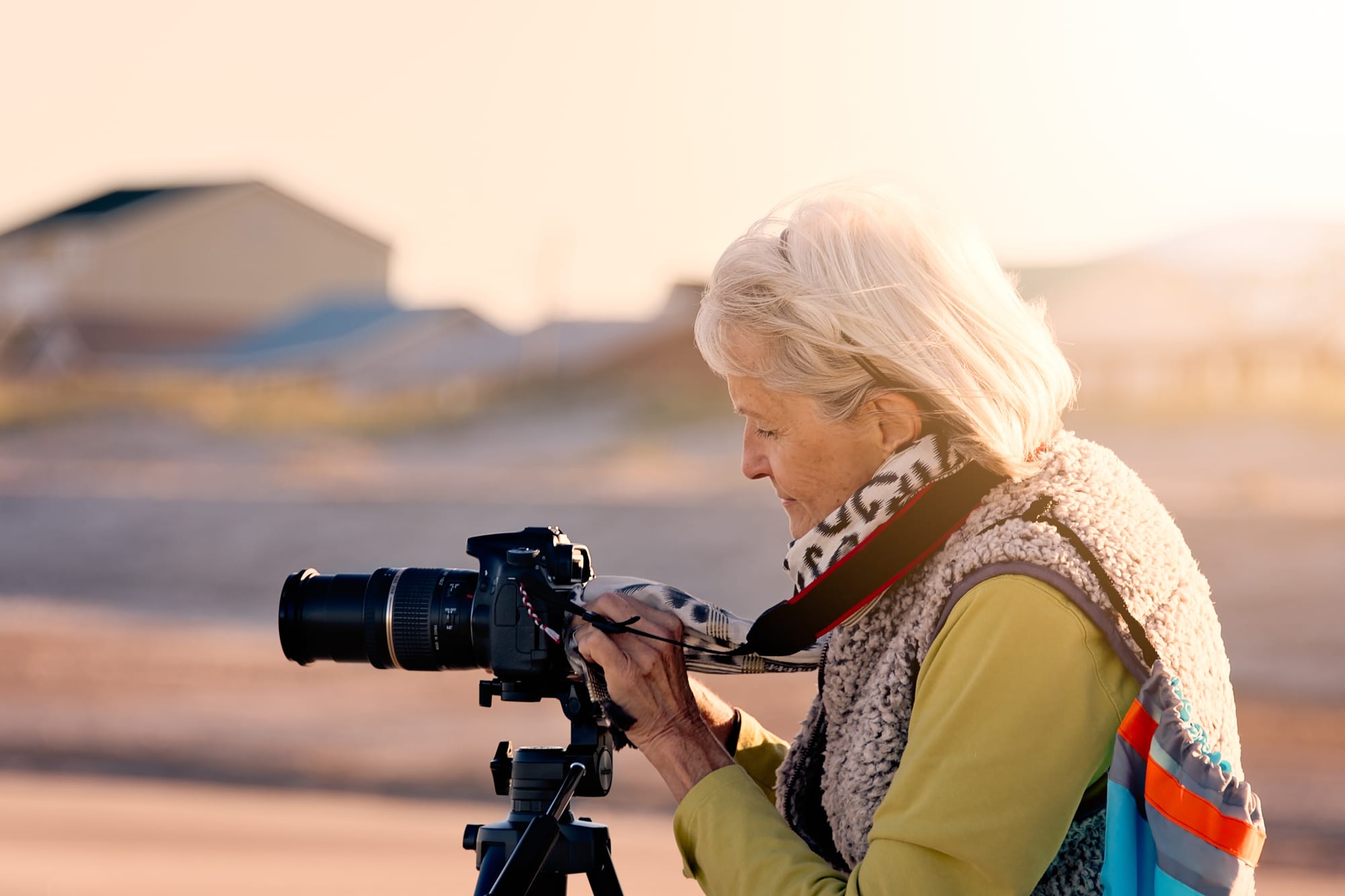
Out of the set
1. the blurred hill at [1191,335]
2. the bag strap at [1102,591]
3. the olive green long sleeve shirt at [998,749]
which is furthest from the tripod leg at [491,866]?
the blurred hill at [1191,335]

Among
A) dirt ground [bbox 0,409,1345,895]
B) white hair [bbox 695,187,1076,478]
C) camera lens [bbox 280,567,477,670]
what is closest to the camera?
white hair [bbox 695,187,1076,478]

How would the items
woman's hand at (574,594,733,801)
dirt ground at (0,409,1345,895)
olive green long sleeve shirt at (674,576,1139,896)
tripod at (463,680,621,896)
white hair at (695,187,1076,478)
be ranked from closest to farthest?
olive green long sleeve shirt at (674,576,1139,896), white hair at (695,187,1076,478), woman's hand at (574,594,733,801), tripod at (463,680,621,896), dirt ground at (0,409,1345,895)

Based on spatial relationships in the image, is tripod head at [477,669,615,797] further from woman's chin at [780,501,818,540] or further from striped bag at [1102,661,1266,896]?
striped bag at [1102,661,1266,896]

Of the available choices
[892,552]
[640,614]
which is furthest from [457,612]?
[892,552]

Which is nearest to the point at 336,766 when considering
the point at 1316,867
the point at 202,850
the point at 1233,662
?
the point at 202,850

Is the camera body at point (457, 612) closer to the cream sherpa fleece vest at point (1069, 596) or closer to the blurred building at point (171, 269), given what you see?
the cream sherpa fleece vest at point (1069, 596)

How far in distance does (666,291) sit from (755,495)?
33.8 ft

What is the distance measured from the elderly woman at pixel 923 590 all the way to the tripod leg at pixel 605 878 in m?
0.29

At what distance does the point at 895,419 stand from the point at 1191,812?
20.0 inches

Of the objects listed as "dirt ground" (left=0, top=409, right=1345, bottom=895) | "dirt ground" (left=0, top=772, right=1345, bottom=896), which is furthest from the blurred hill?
"dirt ground" (left=0, top=772, right=1345, bottom=896)

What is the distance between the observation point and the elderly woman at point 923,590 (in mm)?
1470

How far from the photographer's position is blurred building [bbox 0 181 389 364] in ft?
97.7

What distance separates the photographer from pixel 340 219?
31.6 m

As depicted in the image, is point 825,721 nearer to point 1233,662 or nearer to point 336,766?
point 336,766
